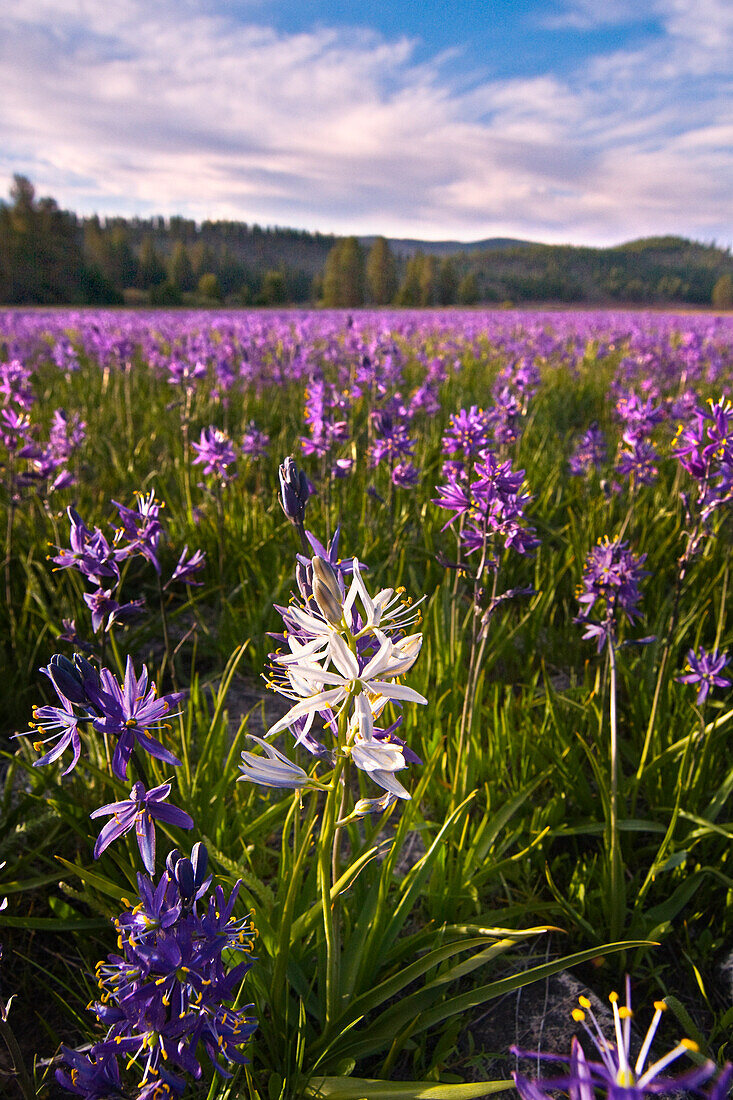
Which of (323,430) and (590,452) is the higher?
(323,430)

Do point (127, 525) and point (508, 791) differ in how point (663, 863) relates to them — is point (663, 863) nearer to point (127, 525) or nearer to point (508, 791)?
point (508, 791)

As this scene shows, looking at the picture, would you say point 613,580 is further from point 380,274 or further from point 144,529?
point 380,274

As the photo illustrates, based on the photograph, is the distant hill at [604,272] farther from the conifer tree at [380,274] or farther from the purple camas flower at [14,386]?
the purple camas flower at [14,386]

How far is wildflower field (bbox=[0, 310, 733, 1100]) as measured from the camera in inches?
45.5

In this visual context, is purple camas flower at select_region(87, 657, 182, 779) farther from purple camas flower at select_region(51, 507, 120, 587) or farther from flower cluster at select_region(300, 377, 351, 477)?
flower cluster at select_region(300, 377, 351, 477)

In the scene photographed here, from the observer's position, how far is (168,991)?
3.60 feet

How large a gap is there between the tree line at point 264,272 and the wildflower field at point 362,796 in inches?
2411

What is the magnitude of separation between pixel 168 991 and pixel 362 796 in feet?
3.50

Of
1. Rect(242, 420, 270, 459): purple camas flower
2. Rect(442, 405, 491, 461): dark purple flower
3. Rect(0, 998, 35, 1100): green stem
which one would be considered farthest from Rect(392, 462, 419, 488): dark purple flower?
Rect(0, 998, 35, 1100): green stem

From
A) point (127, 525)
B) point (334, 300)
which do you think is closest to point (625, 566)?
point (127, 525)

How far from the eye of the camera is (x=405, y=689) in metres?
1.05

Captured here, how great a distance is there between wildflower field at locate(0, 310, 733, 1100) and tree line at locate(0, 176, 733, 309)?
61.2 metres

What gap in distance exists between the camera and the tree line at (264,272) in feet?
202

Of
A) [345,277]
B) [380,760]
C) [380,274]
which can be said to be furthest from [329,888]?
[380,274]
